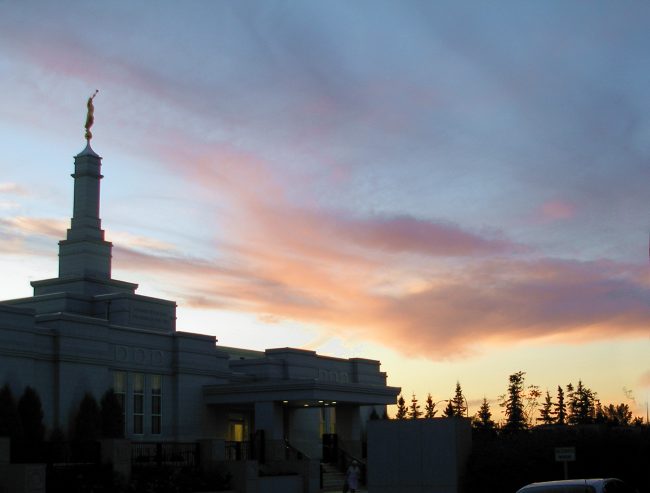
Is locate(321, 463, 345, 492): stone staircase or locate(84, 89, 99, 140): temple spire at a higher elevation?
locate(84, 89, 99, 140): temple spire

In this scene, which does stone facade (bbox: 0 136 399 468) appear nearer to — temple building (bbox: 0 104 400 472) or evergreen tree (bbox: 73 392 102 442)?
temple building (bbox: 0 104 400 472)

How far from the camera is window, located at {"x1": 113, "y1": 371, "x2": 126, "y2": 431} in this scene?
45.5 metres

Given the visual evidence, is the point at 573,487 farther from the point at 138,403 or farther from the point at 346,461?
the point at 346,461

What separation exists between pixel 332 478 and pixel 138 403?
399 inches

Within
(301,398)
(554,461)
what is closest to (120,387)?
(301,398)

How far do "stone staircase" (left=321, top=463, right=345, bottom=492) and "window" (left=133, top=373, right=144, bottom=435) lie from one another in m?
9.15

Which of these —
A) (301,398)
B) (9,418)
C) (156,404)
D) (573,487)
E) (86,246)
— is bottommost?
(573,487)

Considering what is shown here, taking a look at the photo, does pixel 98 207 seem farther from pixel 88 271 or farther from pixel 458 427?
pixel 458 427

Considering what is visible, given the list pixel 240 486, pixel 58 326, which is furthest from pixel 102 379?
pixel 240 486

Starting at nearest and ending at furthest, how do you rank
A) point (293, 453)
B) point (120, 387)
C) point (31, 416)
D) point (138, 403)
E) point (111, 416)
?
point (31, 416)
point (111, 416)
point (120, 387)
point (138, 403)
point (293, 453)

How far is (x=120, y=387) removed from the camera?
151 feet

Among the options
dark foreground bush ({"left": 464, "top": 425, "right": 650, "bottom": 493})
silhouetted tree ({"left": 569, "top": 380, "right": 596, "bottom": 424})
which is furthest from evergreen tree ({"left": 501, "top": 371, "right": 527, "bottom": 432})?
dark foreground bush ({"left": 464, "top": 425, "right": 650, "bottom": 493})

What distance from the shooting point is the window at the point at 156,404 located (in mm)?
47312

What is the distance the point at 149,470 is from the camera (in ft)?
118
